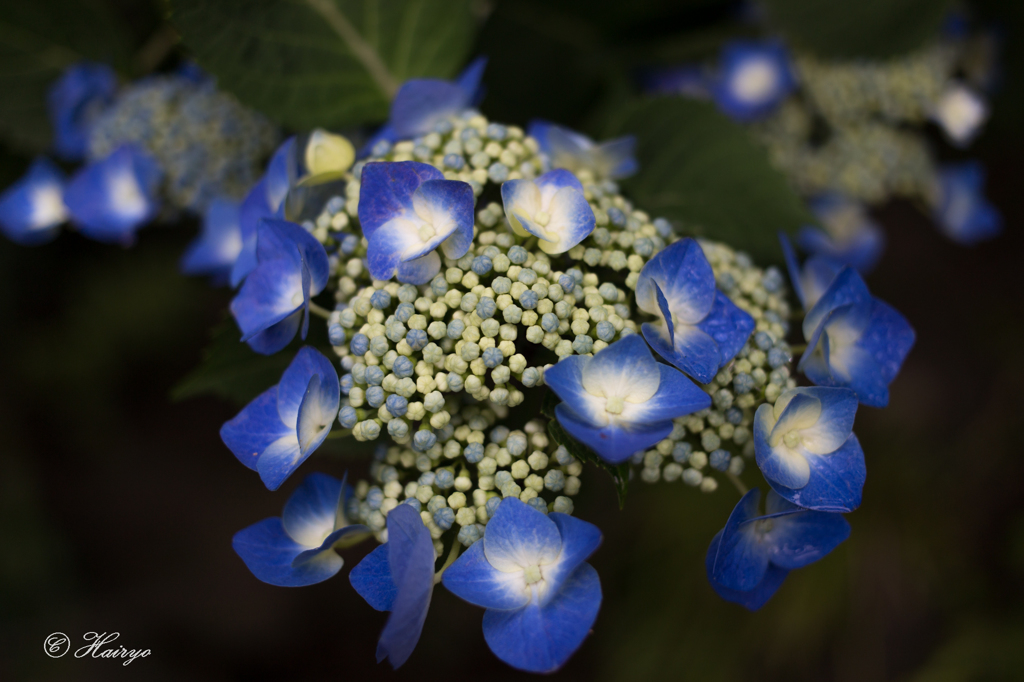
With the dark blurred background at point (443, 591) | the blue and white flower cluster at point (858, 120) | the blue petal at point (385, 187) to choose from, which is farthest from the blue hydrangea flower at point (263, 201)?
the dark blurred background at point (443, 591)

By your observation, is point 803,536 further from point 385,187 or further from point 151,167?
point 151,167

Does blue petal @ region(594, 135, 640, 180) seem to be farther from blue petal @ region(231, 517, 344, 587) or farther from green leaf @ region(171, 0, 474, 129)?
blue petal @ region(231, 517, 344, 587)

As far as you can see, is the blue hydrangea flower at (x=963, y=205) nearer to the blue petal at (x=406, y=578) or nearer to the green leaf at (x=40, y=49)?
the blue petal at (x=406, y=578)

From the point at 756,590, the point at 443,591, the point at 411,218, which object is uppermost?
the point at 411,218

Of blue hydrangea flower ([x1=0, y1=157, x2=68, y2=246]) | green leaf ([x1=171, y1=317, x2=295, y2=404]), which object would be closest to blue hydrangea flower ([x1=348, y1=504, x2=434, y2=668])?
green leaf ([x1=171, y1=317, x2=295, y2=404])

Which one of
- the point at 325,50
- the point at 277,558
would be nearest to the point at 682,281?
the point at 277,558

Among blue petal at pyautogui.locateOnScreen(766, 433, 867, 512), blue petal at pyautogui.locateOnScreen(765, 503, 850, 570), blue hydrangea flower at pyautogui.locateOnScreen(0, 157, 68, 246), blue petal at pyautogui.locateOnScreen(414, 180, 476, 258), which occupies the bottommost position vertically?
blue petal at pyautogui.locateOnScreen(765, 503, 850, 570)

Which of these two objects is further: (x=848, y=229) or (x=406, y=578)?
(x=848, y=229)
